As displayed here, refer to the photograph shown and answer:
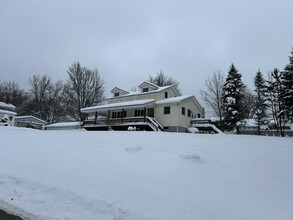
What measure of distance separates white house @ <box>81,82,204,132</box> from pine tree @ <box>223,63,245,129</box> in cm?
434

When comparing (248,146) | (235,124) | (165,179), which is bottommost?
(165,179)

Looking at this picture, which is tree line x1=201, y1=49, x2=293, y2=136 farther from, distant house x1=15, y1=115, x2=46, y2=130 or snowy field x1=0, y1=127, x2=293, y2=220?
distant house x1=15, y1=115, x2=46, y2=130

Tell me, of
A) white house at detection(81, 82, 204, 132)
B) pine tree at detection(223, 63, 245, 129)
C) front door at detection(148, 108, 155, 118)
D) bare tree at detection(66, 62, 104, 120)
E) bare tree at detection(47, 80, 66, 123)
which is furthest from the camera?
bare tree at detection(47, 80, 66, 123)

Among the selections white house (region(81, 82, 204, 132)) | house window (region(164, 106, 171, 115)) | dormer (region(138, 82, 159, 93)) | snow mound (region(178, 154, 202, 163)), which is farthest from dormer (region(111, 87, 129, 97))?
snow mound (region(178, 154, 202, 163))

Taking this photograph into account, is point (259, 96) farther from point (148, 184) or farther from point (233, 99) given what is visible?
point (148, 184)

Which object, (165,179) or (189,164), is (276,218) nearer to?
(165,179)

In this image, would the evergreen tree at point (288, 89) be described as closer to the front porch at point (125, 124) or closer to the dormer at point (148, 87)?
the front porch at point (125, 124)

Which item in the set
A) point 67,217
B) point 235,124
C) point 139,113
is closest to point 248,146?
point 67,217

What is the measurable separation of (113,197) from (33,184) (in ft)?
9.20

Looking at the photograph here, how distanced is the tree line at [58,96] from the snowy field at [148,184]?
31742 millimetres

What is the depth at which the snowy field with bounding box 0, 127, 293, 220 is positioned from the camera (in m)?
5.16

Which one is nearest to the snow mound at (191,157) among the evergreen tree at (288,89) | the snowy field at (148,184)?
the snowy field at (148,184)

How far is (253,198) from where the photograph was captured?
5828 mm

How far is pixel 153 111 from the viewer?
28672 millimetres
